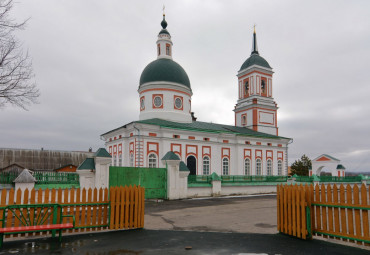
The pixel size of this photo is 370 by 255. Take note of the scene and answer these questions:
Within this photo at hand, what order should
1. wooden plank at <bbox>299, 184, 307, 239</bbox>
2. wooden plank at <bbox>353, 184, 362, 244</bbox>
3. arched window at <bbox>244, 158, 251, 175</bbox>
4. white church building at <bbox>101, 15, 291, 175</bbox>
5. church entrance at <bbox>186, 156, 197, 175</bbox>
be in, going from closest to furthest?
1. wooden plank at <bbox>353, 184, 362, 244</bbox>
2. wooden plank at <bbox>299, 184, 307, 239</bbox>
3. white church building at <bbox>101, 15, 291, 175</bbox>
4. church entrance at <bbox>186, 156, 197, 175</bbox>
5. arched window at <bbox>244, 158, 251, 175</bbox>

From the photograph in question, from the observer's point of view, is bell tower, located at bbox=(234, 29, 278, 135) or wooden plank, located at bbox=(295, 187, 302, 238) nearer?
wooden plank, located at bbox=(295, 187, 302, 238)

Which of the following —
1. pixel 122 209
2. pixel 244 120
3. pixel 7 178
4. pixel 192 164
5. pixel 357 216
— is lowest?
pixel 122 209

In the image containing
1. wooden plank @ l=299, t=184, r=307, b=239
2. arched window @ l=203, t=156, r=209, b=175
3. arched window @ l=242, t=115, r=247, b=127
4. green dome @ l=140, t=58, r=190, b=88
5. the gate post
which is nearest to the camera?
wooden plank @ l=299, t=184, r=307, b=239

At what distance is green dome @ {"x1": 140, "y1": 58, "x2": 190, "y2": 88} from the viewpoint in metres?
29.8

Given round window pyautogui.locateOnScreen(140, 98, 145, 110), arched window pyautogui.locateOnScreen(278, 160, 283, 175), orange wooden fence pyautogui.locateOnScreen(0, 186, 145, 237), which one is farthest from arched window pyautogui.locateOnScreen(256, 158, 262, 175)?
orange wooden fence pyautogui.locateOnScreen(0, 186, 145, 237)

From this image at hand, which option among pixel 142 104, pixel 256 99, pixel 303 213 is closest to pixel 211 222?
pixel 303 213

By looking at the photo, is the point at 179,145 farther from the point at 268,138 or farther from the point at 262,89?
the point at 262,89

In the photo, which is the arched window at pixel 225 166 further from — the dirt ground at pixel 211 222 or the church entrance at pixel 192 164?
the dirt ground at pixel 211 222

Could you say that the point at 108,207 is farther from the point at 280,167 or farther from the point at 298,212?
the point at 280,167

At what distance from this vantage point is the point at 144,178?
54.5 ft

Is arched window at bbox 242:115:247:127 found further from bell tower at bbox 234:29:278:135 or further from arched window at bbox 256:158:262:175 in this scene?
arched window at bbox 256:158:262:175

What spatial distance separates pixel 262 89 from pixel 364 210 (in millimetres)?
34159

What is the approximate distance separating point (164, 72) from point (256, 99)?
45.9 feet

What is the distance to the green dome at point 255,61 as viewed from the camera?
126 feet
